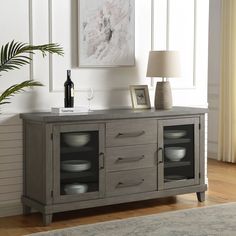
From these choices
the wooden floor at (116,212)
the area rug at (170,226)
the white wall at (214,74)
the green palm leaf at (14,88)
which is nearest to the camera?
the area rug at (170,226)

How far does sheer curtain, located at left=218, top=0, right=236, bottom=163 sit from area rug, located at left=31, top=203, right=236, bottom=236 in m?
2.25

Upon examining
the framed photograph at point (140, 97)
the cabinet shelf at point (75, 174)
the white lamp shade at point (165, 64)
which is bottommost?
the cabinet shelf at point (75, 174)

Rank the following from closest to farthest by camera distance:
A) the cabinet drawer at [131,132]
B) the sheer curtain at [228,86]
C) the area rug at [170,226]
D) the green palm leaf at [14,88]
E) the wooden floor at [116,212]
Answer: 1. the area rug at [170,226]
2. the green palm leaf at [14,88]
3. the wooden floor at [116,212]
4. the cabinet drawer at [131,132]
5. the sheer curtain at [228,86]

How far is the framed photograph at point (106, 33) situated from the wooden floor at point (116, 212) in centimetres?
112

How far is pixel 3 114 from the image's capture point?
3977 millimetres

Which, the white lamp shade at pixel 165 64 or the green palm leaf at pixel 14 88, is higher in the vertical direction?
the white lamp shade at pixel 165 64

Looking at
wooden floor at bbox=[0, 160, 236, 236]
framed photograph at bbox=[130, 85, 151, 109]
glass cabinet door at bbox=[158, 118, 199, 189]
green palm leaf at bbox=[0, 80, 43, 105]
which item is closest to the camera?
green palm leaf at bbox=[0, 80, 43, 105]

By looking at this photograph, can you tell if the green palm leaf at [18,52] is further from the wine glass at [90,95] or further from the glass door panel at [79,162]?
the glass door panel at [79,162]

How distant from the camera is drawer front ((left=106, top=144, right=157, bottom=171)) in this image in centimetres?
401

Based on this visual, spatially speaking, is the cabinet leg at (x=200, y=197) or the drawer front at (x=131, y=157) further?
the cabinet leg at (x=200, y=197)

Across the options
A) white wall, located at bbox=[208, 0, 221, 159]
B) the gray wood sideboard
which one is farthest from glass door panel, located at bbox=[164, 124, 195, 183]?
white wall, located at bbox=[208, 0, 221, 159]

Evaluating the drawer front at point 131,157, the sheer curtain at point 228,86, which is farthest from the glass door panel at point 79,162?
the sheer curtain at point 228,86

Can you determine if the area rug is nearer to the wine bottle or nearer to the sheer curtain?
the wine bottle

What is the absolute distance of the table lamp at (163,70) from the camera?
436 centimetres
